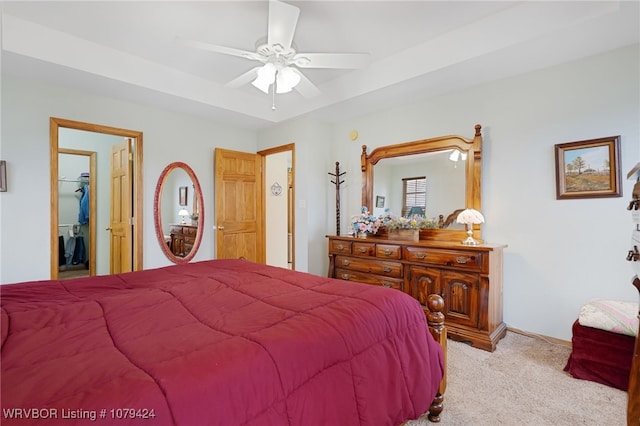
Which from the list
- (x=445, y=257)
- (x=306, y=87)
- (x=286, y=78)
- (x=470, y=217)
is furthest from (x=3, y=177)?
(x=470, y=217)

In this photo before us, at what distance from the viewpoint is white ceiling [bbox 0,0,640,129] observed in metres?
2.23

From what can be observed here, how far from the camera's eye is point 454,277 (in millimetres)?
2715

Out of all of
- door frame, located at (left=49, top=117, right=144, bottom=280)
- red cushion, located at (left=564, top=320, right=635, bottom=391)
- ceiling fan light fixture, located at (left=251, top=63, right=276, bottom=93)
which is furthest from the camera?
door frame, located at (left=49, top=117, right=144, bottom=280)

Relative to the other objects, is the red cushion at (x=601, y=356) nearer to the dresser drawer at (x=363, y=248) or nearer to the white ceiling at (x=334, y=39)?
the dresser drawer at (x=363, y=248)

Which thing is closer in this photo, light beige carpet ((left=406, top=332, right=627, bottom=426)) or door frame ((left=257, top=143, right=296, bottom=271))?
light beige carpet ((left=406, top=332, right=627, bottom=426))

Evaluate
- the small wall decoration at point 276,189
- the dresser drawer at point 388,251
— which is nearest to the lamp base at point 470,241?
the dresser drawer at point 388,251

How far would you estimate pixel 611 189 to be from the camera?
2.39 metres

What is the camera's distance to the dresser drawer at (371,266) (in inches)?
122

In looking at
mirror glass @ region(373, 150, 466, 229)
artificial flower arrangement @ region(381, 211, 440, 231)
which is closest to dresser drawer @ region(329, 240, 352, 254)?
artificial flower arrangement @ region(381, 211, 440, 231)

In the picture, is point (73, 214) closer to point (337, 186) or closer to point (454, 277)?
point (337, 186)

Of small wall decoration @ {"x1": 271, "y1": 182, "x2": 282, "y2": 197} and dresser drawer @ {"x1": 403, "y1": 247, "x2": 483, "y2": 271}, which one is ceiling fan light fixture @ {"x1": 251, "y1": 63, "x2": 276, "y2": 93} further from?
small wall decoration @ {"x1": 271, "y1": 182, "x2": 282, "y2": 197}

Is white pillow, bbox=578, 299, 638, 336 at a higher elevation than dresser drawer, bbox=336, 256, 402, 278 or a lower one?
lower

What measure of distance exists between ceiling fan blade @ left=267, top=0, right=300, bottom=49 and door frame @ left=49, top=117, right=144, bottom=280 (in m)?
2.37

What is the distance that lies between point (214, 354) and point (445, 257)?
92.8 inches
